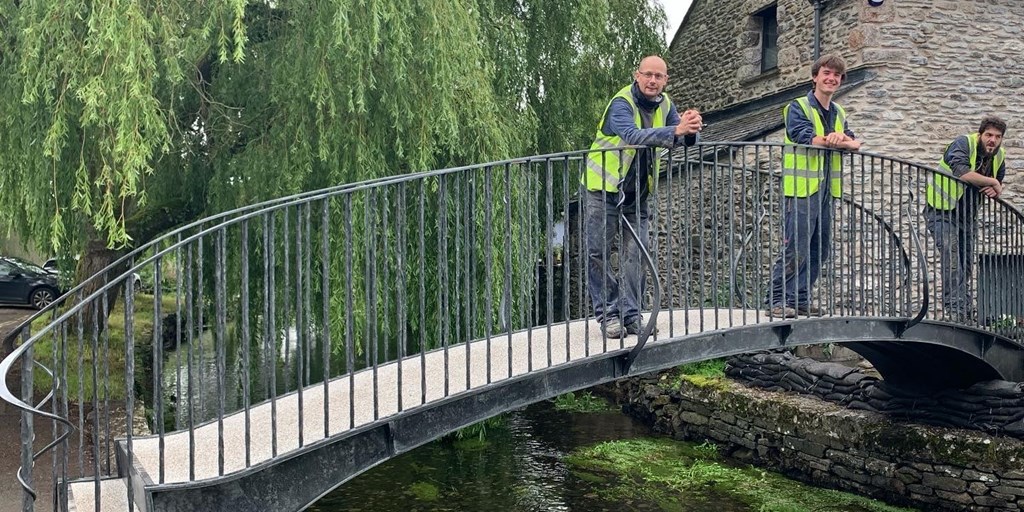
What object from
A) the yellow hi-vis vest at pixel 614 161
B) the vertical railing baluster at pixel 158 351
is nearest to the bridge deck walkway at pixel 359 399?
the vertical railing baluster at pixel 158 351

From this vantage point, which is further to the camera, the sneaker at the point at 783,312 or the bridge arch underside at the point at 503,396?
the sneaker at the point at 783,312

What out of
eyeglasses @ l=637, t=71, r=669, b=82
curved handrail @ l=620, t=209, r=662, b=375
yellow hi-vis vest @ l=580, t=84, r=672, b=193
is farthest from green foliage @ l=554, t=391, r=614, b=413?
eyeglasses @ l=637, t=71, r=669, b=82

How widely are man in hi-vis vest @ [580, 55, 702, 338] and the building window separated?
9386mm

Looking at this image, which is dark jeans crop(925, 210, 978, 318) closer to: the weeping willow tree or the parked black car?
the weeping willow tree

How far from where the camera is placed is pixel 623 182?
5703mm

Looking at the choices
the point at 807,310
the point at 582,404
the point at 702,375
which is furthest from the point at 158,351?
the point at 582,404

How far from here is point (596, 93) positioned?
13477 millimetres

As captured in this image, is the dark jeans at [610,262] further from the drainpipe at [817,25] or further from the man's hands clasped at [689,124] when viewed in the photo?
the drainpipe at [817,25]

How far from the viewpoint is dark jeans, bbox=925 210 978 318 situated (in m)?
7.65

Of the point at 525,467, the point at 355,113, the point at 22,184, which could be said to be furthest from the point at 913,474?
the point at 22,184

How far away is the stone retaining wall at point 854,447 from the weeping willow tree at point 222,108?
3735 mm

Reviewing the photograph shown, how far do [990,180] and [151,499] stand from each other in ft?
21.6

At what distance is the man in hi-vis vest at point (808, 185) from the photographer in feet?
21.3

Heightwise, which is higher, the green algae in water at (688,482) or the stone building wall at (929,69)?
the stone building wall at (929,69)
